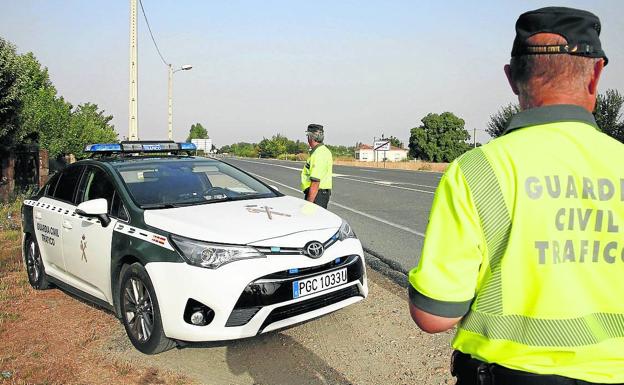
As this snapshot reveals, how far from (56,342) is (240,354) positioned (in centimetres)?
154

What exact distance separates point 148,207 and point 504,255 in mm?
3435

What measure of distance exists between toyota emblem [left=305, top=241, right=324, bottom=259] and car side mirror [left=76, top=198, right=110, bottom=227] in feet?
5.73

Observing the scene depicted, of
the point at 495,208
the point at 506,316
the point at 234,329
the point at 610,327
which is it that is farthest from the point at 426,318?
the point at 234,329

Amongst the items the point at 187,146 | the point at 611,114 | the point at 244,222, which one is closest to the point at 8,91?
the point at 187,146

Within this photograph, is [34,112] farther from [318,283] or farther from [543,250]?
[543,250]

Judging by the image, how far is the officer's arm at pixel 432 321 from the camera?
135cm

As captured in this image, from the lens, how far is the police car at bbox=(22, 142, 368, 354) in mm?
3465

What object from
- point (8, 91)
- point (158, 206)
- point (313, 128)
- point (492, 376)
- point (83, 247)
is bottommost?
point (83, 247)

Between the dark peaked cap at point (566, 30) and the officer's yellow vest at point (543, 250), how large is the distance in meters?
0.20

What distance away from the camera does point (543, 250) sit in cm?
127

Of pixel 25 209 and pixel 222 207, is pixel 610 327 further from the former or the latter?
pixel 25 209

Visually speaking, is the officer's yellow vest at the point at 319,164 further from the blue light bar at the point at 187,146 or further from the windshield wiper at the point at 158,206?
the windshield wiper at the point at 158,206

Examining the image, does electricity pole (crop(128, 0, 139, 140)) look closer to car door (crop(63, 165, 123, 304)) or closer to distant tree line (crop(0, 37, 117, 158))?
distant tree line (crop(0, 37, 117, 158))

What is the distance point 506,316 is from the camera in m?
1.31
